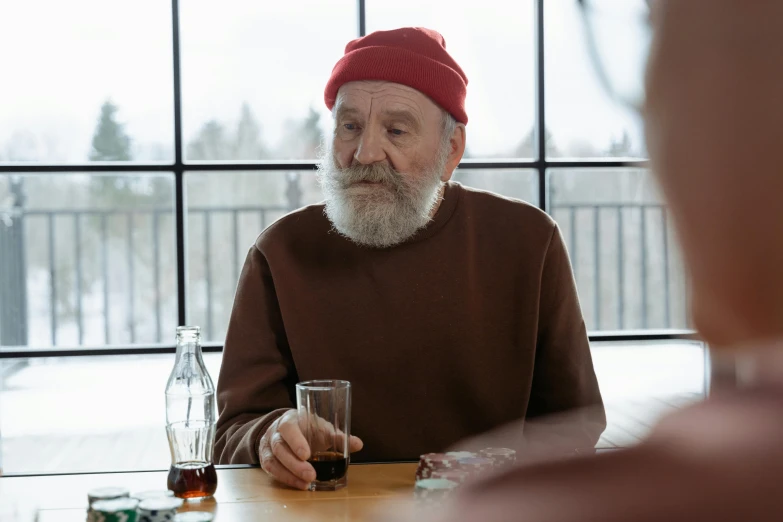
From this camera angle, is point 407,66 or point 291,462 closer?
point 291,462

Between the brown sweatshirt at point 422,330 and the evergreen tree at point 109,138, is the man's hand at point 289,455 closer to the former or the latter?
the brown sweatshirt at point 422,330

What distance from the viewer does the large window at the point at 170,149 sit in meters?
3.10

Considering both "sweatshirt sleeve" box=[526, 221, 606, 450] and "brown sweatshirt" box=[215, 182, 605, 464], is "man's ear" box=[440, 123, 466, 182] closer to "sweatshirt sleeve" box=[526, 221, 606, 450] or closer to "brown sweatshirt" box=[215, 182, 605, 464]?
"brown sweatshirt" box=[215, 182, 605, 464]

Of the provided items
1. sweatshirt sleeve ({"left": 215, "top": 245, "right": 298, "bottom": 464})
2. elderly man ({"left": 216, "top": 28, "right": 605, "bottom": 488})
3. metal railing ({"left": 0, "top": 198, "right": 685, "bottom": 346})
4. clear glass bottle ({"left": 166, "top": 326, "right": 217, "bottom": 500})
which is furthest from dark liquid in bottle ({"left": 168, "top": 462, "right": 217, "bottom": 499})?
metal railing ({"left": 0, "top": 198, "right": 685, "bottom": 346})

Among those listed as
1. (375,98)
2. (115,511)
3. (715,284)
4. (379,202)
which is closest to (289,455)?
(115,511)

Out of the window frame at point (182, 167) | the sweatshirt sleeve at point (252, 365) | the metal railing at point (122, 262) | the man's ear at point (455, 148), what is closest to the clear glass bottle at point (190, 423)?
the sweatshirt sleeve at point (252, 365)

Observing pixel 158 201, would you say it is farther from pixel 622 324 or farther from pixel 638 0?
pixel 638 0

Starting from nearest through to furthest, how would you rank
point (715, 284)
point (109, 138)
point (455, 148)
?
point (715, 284) → point (455, 148) → point (109, 138)

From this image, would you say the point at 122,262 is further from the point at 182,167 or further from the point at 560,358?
the point at 560,358

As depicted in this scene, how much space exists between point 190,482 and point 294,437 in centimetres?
17

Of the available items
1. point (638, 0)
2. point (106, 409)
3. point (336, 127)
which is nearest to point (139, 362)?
point (106, 409)

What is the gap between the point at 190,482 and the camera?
4.10ft

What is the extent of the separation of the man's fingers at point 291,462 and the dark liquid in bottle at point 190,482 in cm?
11

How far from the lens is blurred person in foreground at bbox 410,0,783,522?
9.7 inches
